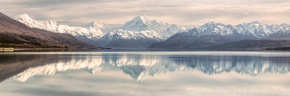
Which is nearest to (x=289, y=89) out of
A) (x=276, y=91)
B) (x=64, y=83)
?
(x=276, y=91)

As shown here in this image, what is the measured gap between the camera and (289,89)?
38156 millimetres

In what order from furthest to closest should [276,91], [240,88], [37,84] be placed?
[37,84]
[240,88]
[276,91]

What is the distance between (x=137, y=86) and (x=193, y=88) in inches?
206

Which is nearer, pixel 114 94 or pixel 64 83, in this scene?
pixel 114 94

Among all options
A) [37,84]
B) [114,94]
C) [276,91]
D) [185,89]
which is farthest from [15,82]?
[276,91]

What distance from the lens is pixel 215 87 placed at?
40.1 metres

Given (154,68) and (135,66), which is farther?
(135,66)

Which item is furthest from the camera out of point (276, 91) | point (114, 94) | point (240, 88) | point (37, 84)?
point (37, 84)

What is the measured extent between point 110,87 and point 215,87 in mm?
9707

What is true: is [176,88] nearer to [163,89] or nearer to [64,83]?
[163,89]

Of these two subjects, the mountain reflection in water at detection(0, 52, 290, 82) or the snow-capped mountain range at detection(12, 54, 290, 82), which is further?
the snow-capped mountain range at detection(12, 54, 290, 82)

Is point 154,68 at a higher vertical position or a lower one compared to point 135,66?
higher

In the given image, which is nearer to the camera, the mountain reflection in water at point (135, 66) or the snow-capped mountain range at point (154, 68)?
the mountain reflection in water at point (135, 66)

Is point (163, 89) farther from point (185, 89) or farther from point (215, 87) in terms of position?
point (215, 87)
